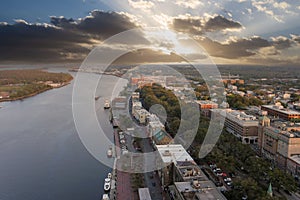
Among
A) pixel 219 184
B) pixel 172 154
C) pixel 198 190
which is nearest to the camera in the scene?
pixel 198 190

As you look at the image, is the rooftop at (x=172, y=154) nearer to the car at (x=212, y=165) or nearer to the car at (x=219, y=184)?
the car at (x=219, y=184)

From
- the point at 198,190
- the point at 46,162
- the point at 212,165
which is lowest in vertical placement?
the point at 46,162

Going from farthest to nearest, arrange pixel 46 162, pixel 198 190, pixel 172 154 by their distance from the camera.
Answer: pixel 46 162 → pixel 172 154 → pixel 198 190

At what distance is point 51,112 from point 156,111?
168 inches

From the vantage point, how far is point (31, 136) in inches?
307

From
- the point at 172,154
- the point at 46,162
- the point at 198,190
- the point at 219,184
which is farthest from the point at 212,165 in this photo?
the point at 46,162

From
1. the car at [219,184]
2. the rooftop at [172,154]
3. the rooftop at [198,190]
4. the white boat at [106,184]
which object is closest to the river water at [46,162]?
the white boat at [106,184]

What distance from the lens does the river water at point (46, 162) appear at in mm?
4848

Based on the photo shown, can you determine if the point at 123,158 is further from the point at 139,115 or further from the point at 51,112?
the point at 51,112

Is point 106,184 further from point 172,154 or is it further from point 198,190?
point 198,190

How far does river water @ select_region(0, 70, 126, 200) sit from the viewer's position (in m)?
4.85

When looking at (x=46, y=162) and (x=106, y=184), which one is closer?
(x=106, y=184)

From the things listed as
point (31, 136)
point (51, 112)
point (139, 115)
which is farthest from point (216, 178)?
point (51, 112)

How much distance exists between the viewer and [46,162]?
6.02 metres
